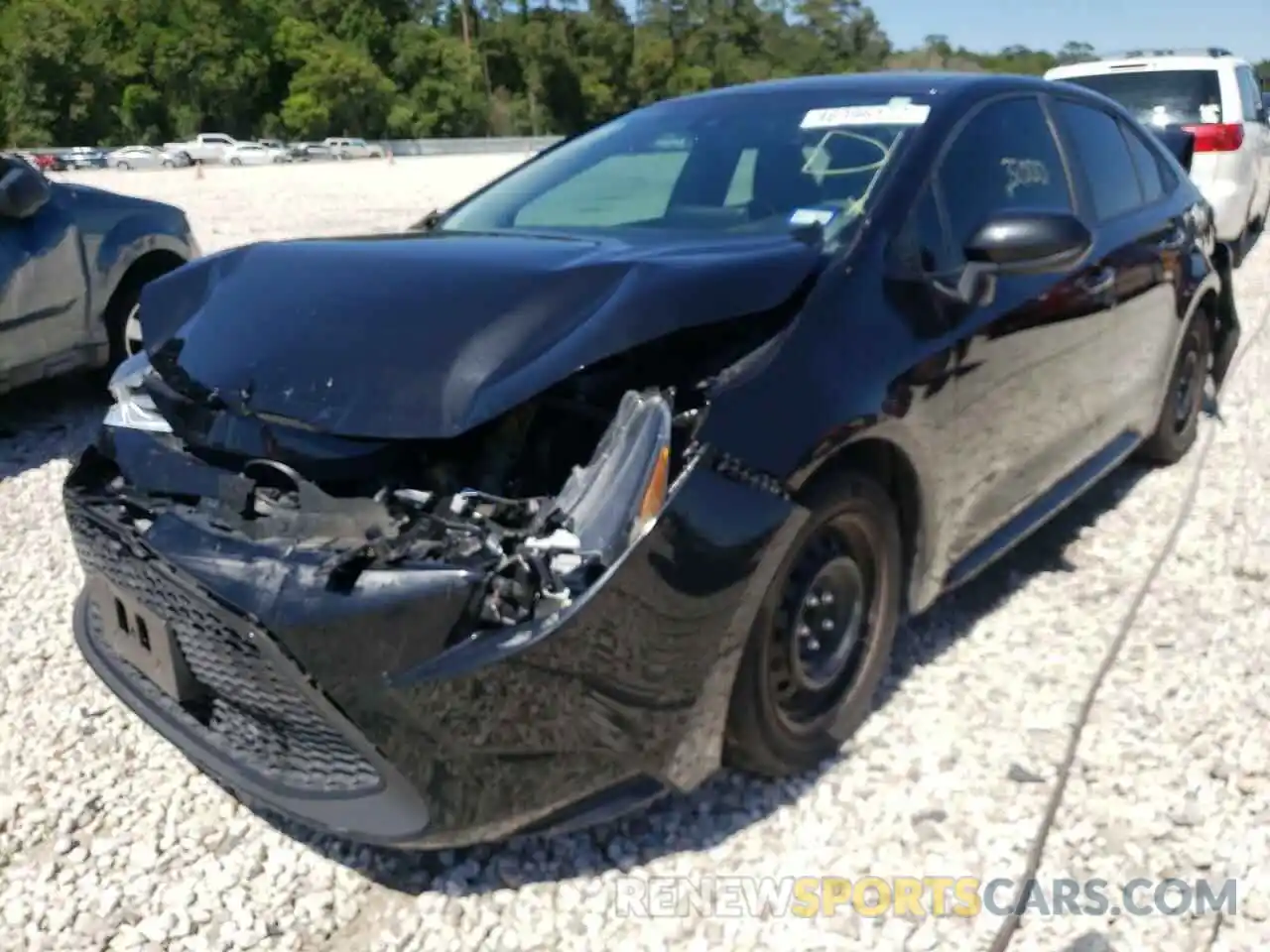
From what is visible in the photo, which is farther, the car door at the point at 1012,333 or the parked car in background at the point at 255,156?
the parked car in background at the point at 255,156

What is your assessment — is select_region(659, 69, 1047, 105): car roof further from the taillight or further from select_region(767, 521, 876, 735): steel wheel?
the taillight

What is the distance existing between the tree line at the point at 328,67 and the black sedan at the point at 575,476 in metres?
68.2

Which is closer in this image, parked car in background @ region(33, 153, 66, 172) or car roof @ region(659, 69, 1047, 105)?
car roof @ region(659, 69, 1047, 105)

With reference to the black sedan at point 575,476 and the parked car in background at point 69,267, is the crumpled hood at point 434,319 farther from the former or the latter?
the parked car in background at point 69,267

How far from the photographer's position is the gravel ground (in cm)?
243

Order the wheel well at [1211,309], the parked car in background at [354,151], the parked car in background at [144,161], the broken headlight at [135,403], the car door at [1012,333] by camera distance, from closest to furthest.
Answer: the broken headlight at [135,403], the car door at [1012,333], the wheel well at [1211,309], the parked car in background at [144,161], the parked car in background at [354,151]

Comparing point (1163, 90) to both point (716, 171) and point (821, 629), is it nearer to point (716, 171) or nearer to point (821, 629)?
point (716, 171)

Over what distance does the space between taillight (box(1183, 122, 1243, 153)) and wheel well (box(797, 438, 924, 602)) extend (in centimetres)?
795

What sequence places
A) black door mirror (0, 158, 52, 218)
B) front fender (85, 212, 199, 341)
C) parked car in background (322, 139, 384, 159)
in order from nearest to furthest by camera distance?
black door mirror (0, 158, 52, 218) < front fender (85, 212, 199, 341) < parked car in background (322, 139, 384, 159)

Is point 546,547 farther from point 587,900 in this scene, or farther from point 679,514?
point 587,900

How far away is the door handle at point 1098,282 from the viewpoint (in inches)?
145

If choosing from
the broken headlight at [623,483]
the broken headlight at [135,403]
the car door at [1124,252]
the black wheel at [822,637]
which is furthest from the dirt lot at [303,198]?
the broken headlight at [623,483]

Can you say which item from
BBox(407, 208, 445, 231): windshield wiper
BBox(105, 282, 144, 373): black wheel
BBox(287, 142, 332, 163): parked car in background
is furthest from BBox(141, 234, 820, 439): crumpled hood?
BBox(287, 142, 332, 163): parked car in background

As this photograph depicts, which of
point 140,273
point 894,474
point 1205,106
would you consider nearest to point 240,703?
Answer: point 894,474
